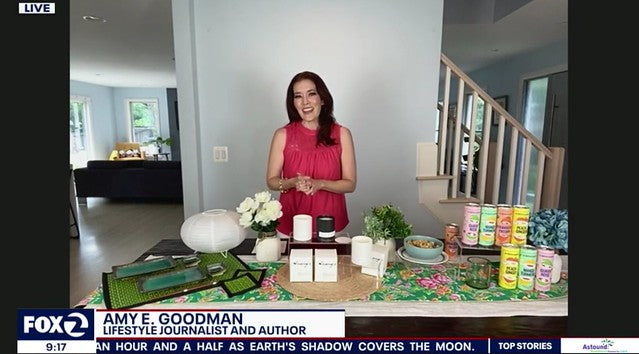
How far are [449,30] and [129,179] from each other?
4.85 metres

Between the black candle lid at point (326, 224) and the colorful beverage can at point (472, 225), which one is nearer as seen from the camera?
the colorful beverage can at point (472, 225)

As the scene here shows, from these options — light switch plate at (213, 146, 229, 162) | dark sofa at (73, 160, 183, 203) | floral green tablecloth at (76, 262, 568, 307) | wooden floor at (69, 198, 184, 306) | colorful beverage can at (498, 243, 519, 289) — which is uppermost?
light switch plate at (213, 146, 229, 162)

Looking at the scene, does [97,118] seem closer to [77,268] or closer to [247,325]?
[77,268]

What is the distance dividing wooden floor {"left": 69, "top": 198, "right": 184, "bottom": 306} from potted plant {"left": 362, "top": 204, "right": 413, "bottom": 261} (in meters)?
1.95

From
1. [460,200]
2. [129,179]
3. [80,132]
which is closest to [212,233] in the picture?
[460,200]

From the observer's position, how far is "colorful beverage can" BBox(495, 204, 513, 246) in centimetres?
108

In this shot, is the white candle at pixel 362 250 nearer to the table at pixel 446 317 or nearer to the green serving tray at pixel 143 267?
the table at pixel 446 317

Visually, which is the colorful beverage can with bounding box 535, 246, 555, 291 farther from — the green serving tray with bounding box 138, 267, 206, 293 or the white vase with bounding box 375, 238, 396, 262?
the green serving tray with bounding box 138, 267, 206, 293

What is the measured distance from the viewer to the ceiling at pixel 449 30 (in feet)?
9.73

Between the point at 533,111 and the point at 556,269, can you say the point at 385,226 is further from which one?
the point at 533,111

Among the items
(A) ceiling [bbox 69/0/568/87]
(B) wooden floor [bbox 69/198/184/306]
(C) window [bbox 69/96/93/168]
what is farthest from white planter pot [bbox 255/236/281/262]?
(C) window [bbox 69/96/93/168]

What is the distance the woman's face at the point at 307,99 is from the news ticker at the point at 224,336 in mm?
926

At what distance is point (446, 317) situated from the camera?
0.91m
